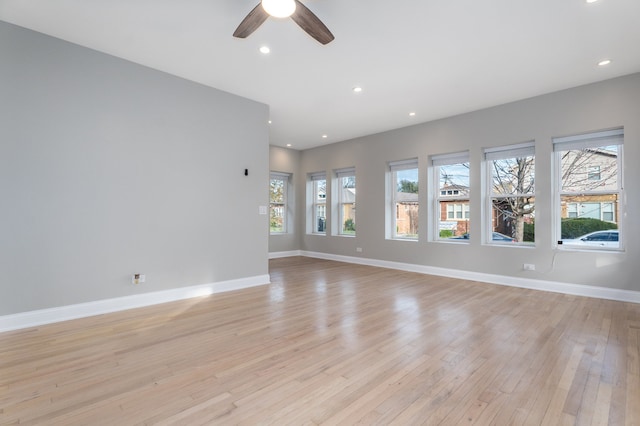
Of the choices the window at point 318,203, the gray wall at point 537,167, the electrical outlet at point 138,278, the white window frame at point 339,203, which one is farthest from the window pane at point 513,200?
the electrical outlet at point 138,278

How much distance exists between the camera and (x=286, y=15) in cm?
231

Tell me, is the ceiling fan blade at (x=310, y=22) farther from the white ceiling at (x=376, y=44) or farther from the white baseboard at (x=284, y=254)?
the white baseboard at (x=284, y=254)

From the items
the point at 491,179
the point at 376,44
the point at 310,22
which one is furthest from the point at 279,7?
the point at 491,179

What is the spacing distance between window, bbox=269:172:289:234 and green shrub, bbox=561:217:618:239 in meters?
5.84

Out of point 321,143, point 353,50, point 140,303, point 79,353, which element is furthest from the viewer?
point 321,143

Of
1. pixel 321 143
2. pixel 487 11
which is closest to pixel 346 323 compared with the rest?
pixel 487 11

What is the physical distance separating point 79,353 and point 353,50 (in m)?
3.78

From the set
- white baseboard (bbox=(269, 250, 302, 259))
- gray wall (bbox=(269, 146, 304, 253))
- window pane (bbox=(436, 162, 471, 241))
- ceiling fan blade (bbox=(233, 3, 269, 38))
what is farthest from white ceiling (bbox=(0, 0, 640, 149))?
white baseboard (bbox=(269, 250, 302, 259))

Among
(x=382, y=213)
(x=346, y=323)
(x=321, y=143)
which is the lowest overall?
(x=346, y=323)

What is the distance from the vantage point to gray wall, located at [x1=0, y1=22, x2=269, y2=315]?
9.63 ft

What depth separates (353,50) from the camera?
130 inches

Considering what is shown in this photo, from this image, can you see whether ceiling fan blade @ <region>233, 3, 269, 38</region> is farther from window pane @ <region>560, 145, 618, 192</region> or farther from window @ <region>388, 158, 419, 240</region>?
window pane @ <region>560, 145, 618, 192</region>

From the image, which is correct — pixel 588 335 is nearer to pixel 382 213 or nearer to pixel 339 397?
pixel 339 397

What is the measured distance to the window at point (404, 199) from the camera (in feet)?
20.2
